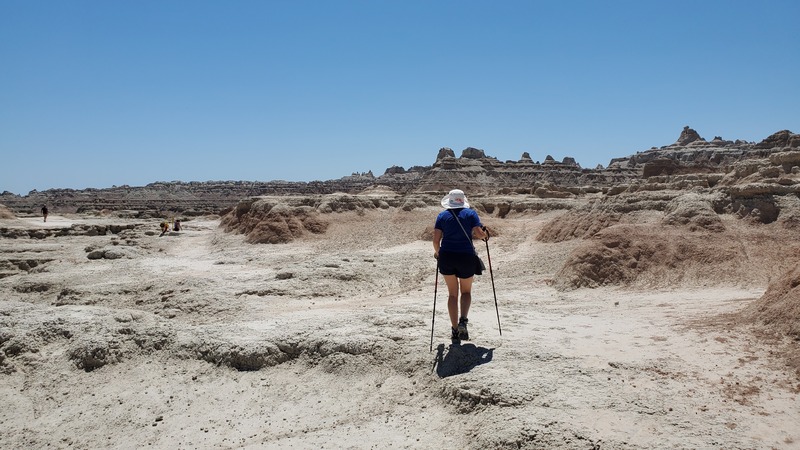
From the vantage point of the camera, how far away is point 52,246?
24.6m

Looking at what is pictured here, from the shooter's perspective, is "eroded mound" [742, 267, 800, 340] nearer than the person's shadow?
Yes

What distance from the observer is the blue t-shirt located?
6.71 meters

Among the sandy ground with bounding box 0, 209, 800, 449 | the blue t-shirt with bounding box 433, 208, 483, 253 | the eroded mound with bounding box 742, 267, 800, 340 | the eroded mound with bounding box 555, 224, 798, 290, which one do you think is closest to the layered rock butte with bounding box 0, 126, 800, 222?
the eroded mound with bounding box 555, 224, 798, 290

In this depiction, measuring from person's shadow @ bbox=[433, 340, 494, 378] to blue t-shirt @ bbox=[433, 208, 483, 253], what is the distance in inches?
48.2

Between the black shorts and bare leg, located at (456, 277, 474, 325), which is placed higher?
the black shorts

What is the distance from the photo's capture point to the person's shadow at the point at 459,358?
252 inches

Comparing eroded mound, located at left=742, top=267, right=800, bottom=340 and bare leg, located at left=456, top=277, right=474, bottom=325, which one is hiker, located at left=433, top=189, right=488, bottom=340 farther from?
eroded mound, located at left=742, top=267, right=800, bottom=340

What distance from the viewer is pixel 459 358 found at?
21.6 ft

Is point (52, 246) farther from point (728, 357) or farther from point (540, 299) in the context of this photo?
point (728, 357)

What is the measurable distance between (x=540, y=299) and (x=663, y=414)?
6024 millimetres

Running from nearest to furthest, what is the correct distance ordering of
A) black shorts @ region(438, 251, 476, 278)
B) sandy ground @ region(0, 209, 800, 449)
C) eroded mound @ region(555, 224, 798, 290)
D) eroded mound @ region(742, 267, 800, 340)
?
1. sandy ground @ region(0, 209, 800, 449)
2. eroded mound @ region(742, 267, 800, 340)
3. black shorts @ region(438, 251, 476, 278)
4. eroded mound @ region(555, 224, 798, 290)

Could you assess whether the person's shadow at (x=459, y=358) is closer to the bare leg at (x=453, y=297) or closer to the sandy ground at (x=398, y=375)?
the sandy ground at (x=398, y=375)

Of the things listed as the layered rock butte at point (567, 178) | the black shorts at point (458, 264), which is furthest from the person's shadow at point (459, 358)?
the layered rock butte at point (567, 178)

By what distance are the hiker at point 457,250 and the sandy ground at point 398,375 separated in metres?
0.60
